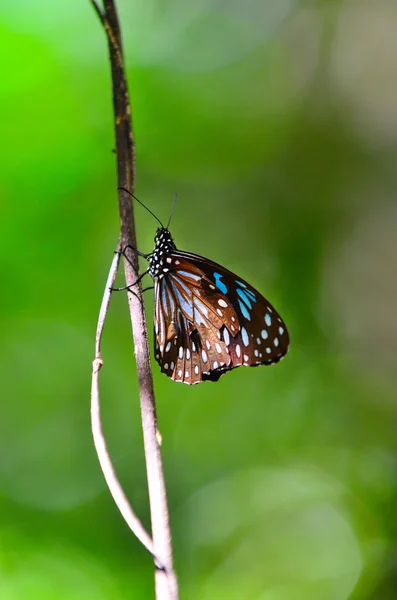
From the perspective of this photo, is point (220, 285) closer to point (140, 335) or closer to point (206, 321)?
point (206, 321)

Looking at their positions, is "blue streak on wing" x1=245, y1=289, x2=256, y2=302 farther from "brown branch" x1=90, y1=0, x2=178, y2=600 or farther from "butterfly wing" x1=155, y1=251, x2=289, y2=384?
"brown branch" x1=90, y1=0, x2=178, y2=600

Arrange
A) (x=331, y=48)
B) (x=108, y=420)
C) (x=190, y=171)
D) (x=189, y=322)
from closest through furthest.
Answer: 1. (x=189, y=322)
2. (x=108, y=420)
3. (x=190, y=171)
4. (x=331, y=48)

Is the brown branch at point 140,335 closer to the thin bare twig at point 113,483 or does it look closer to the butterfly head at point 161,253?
the thin bare twig at point 113,483

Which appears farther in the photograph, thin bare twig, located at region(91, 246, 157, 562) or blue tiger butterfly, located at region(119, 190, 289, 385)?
blue tiger butterfly, located at region(119, 190, 289, 385)

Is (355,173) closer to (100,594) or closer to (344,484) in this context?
(344,484)

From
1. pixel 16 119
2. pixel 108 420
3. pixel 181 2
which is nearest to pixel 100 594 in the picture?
pixel 108 420

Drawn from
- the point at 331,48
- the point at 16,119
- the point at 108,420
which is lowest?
the point at 108,420

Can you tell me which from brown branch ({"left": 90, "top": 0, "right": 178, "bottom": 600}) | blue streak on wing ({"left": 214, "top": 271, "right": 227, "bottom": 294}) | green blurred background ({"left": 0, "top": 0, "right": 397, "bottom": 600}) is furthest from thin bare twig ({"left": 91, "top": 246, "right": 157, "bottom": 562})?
green blurred background ({"left": 0, "top": 0, "right": 397, "bottom": 600})
